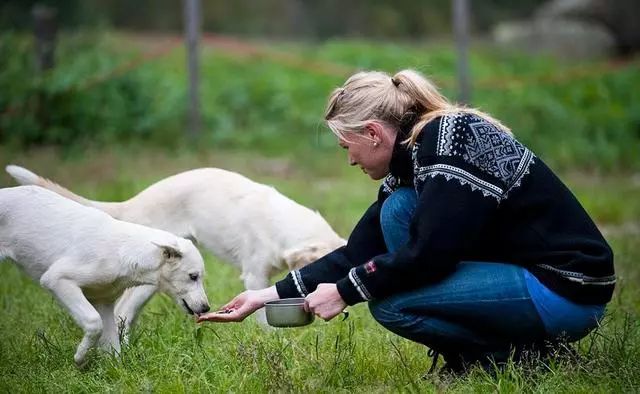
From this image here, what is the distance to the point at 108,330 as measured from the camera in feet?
15.1

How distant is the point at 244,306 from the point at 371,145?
80 centimetres

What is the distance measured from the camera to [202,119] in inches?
484

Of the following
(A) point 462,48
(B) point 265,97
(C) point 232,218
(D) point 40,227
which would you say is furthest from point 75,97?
(D) point 40,227

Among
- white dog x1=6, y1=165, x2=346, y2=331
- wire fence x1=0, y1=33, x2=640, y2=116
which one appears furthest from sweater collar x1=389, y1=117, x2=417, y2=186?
wire fence x1=0, y1=33, x2=640, y2=116

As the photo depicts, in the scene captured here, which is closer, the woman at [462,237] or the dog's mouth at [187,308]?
the woman at [462,237]

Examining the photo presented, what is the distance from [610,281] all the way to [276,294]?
4.18 ft

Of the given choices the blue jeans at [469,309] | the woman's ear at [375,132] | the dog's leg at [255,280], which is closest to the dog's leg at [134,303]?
the dog's leg at [255,280]

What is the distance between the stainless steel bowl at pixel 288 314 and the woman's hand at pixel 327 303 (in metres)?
0.05

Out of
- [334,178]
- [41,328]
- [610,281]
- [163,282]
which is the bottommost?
[334,178]

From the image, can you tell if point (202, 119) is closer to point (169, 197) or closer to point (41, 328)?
point (169, 197)

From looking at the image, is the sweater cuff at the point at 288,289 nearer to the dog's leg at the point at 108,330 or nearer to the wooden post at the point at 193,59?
the dog's leg at the point at 108,330

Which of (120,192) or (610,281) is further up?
(610,281)

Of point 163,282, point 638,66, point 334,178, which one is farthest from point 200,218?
point 638,66

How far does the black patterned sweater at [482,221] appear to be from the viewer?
3.47 metres
